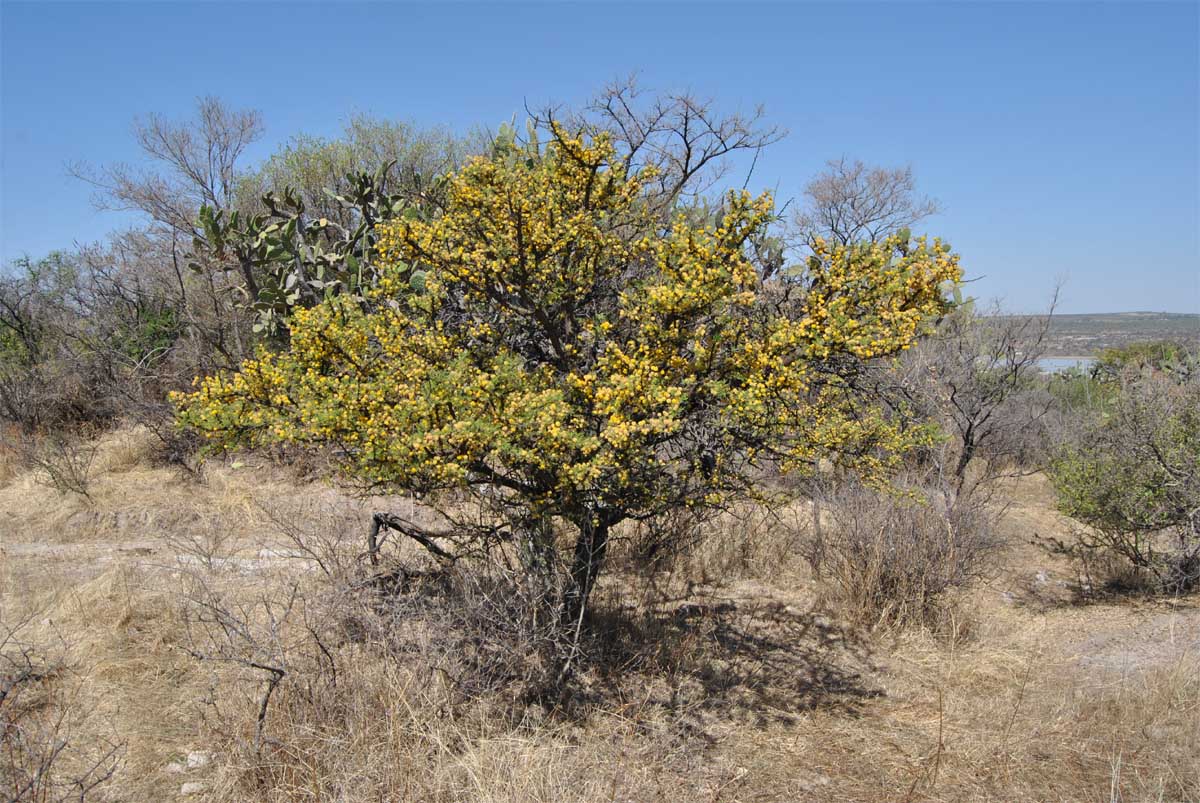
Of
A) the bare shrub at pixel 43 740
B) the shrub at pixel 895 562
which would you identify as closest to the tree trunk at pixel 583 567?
the bare shrub at pixel 43 740

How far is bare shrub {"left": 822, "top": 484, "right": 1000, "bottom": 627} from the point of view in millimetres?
6984

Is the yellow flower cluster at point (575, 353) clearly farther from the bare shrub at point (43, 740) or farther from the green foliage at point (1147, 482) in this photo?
the green foliage at point (1147, 482)

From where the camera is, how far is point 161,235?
1461cm

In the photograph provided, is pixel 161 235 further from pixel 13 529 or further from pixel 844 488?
pixel 844 488

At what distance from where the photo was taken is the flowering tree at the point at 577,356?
3934mm

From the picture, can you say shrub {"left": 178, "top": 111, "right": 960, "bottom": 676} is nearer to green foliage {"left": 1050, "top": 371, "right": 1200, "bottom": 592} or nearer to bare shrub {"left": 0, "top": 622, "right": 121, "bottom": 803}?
bare shrub {"left": 0, "top": 622, "right": 121, "bottom": 803}

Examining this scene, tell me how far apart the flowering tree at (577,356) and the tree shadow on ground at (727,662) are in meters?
0.97

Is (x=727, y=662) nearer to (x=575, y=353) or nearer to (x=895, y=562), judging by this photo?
(x=895, y=562)

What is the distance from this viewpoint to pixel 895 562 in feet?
23.1

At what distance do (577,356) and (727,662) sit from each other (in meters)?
2.86

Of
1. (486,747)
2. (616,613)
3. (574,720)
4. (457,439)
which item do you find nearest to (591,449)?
(457,439)

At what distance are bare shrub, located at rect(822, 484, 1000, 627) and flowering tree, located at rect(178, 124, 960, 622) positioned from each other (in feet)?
7.47

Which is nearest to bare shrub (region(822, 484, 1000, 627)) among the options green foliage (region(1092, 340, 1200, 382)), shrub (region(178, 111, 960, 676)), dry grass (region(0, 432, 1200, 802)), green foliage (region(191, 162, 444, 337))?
→ dry grass (region(0, 432, 1200, 802))

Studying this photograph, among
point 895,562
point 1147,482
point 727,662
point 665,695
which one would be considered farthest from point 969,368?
point 665,695
